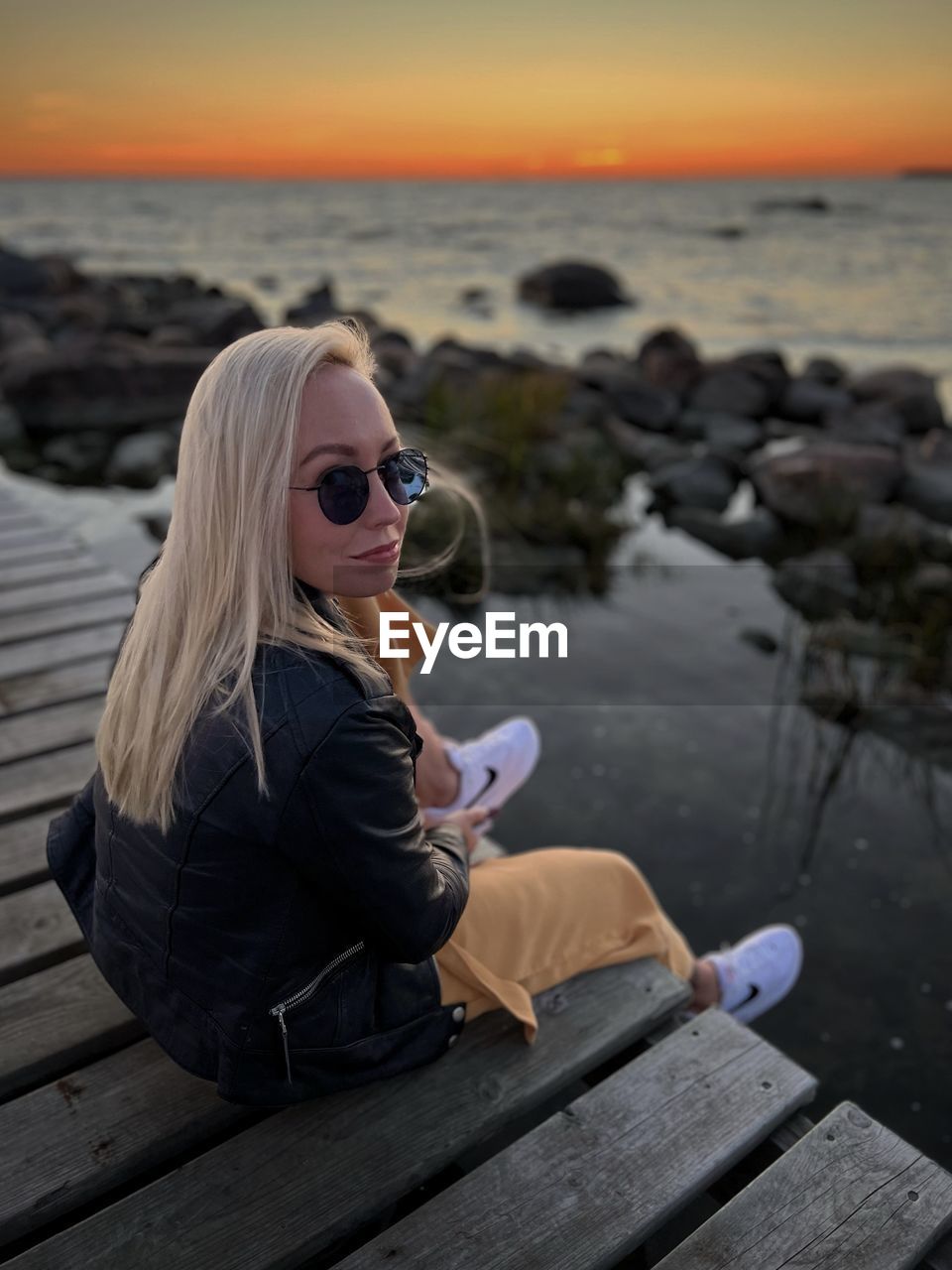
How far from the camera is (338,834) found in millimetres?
1451

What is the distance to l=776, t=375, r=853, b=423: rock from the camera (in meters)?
11.7

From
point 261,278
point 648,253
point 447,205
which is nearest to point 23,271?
point 261,278

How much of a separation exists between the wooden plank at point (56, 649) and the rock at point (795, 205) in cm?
6495

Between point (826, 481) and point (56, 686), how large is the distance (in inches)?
236

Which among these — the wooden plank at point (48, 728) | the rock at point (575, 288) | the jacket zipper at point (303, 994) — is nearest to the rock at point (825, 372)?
the rock at point (575, 288)

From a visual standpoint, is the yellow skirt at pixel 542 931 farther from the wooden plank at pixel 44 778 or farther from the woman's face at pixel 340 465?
the wooden plank at pixel 44 778

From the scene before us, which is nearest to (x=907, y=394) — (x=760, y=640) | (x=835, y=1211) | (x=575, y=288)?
(x=760, y=640)

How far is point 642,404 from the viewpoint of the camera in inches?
437

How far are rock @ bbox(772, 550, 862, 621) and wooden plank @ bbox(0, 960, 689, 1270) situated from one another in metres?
4.29

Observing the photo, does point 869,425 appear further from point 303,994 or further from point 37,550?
point 303,994

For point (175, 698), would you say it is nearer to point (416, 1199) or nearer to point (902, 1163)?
point (416, 1199)

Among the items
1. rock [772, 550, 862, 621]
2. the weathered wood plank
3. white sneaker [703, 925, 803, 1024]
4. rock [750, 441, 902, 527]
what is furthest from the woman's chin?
rock [750, 441, 902, 527]

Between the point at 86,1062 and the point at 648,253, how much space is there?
41352 mm

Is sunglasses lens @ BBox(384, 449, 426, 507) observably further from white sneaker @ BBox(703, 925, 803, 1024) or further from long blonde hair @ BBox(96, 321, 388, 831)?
white sneaker @ BBox(703, 925, 803, 1024)
